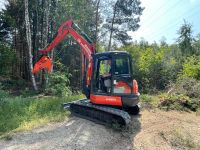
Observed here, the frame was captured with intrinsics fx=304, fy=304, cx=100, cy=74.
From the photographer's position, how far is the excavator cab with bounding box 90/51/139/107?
27.7 feet

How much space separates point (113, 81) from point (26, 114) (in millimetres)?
2900

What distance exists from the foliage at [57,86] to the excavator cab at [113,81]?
6.18 meters

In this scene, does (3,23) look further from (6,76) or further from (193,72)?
(193,72)

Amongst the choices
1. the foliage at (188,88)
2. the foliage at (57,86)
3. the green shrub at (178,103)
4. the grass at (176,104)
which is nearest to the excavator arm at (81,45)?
the grass at (176,104)

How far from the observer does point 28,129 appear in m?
7.77

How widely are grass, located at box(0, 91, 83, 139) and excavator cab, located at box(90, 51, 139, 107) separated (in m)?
1.36

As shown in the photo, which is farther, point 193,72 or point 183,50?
point 183,50

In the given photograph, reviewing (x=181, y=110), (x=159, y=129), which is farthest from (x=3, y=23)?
(x=159, y=129)

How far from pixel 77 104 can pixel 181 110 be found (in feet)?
12.2

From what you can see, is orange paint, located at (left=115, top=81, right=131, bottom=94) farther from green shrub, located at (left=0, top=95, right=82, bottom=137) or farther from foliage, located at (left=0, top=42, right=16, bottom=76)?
foliage, located at (left=0, top=42, right=16, bottom=76)

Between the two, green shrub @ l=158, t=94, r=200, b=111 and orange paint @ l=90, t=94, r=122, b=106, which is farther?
green shrub @ l=158, t=94, r=200, b=111

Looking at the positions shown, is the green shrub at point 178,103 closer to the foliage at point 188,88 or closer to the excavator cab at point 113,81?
the foliage at point 188,88

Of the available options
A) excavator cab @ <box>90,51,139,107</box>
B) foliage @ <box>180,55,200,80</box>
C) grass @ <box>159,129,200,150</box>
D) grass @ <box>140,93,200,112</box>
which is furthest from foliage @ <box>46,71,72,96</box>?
grass @ <box>159,129,200,150</box>

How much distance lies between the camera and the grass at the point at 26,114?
26.2ft
